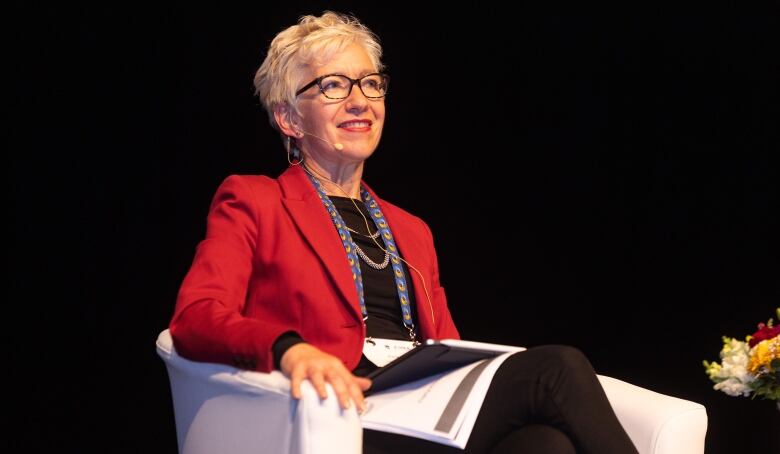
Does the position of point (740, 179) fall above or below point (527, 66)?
below

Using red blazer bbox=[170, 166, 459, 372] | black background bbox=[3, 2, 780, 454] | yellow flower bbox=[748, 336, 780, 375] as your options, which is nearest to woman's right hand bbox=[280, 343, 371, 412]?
red blazer bbox=[170, 166, 459, 372]

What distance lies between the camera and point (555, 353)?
1.62m

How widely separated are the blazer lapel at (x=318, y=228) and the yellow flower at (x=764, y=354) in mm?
826

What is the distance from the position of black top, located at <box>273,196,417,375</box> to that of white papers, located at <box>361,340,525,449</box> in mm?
294

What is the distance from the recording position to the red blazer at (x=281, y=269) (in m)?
1.67

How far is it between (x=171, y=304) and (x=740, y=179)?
1.76 m

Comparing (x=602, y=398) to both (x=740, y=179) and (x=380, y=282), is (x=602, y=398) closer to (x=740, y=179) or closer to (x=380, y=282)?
(x=380, y=282)

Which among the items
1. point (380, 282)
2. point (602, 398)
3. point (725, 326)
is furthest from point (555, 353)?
point (725, 326)

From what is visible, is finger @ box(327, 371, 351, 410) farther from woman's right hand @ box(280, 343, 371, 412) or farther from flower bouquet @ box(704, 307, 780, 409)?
flower bouquet @ box(704, 307, 780, 409)

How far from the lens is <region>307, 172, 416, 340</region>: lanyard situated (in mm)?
1891

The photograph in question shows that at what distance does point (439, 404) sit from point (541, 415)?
0.26 metres

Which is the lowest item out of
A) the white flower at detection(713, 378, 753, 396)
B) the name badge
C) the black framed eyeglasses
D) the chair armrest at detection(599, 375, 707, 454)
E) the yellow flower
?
the white flower at detection(713, 378, 753, 396)

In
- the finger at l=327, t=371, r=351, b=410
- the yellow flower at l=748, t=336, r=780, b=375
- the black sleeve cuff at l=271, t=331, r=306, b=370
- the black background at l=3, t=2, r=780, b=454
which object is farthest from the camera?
the black background at l=3, t=2, r=780, b=454

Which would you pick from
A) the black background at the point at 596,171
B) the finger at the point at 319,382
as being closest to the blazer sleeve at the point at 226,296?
the finger at the point at 319,382
